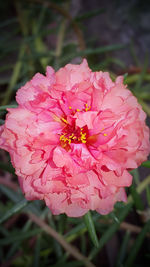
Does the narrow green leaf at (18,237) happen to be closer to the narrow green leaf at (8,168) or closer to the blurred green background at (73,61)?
the blurred green background at (73,61)

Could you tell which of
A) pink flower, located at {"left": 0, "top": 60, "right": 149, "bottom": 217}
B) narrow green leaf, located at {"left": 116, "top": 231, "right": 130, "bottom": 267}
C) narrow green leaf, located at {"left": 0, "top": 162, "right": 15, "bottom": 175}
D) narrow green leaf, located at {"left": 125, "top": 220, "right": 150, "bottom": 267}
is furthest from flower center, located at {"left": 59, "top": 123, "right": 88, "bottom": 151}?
narrow green leaf, located at {"left": 116, "top": 231, "right": 130, "bottom": 267}

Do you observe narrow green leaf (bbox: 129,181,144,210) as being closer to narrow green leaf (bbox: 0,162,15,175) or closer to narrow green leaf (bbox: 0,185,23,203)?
narrow green leaf (bbox: 0,162,15,175)

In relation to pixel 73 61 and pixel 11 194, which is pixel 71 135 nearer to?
pixel 11 194

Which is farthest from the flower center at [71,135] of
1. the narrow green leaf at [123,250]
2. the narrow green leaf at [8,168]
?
the narrow green leaf at [123,250]

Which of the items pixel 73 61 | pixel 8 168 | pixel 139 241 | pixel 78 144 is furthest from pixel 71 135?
pixel 73 61

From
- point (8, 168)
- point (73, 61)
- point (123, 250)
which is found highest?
point (73, 61)

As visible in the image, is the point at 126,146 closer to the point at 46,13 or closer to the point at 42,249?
the point at 42,249

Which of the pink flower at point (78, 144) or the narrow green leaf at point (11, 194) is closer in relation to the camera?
the pink flower at point (78, 144)
